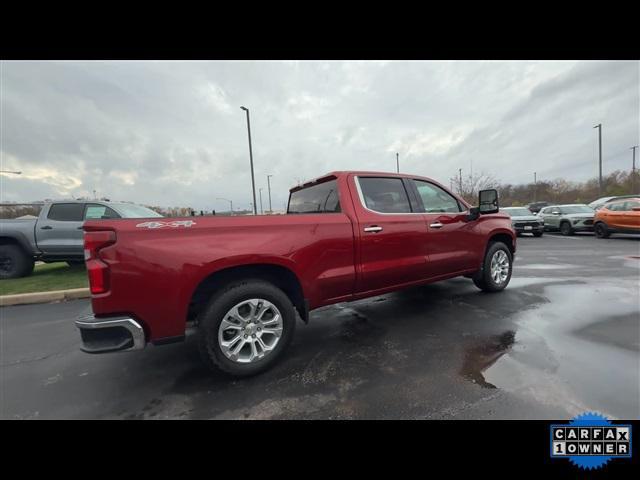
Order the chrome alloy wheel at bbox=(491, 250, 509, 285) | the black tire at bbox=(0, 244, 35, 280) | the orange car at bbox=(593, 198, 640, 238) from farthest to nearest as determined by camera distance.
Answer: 1. the orange car at bbox=(593, 198, 640, 238)
2. the black tire at bbox=(0, 244, 35, 280)
3. the chrome alloy wheel at bbox=(491, 250, 509, 285)

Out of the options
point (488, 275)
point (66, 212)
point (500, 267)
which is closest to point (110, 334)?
point (488, 275)

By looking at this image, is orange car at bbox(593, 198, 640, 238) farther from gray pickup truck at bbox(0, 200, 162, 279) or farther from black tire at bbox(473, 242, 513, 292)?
gray pickup truck at bbox(0, 200, 162, 279)

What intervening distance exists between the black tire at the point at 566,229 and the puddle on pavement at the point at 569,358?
12185 millimetres

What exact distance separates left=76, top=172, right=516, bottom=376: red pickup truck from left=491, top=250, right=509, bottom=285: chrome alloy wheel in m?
1.39

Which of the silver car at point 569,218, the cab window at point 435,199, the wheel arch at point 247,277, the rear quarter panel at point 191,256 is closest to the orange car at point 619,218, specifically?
the silver car at point 569,218

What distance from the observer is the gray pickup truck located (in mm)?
6461

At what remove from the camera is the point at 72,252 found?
6516 millimetres

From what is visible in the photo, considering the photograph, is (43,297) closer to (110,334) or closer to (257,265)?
(110,334)

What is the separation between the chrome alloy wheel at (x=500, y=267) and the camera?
481 centimetres

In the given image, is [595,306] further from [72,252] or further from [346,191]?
[72,252]

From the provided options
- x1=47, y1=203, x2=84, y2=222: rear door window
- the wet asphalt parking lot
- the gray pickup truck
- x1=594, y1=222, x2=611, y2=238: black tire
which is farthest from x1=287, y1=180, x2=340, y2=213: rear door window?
x1=594, y1=222, x2=611, y2=238: black tire

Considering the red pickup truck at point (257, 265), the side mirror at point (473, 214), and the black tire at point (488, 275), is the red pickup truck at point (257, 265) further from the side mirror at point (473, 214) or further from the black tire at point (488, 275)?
the black tire at point (488, 275)
